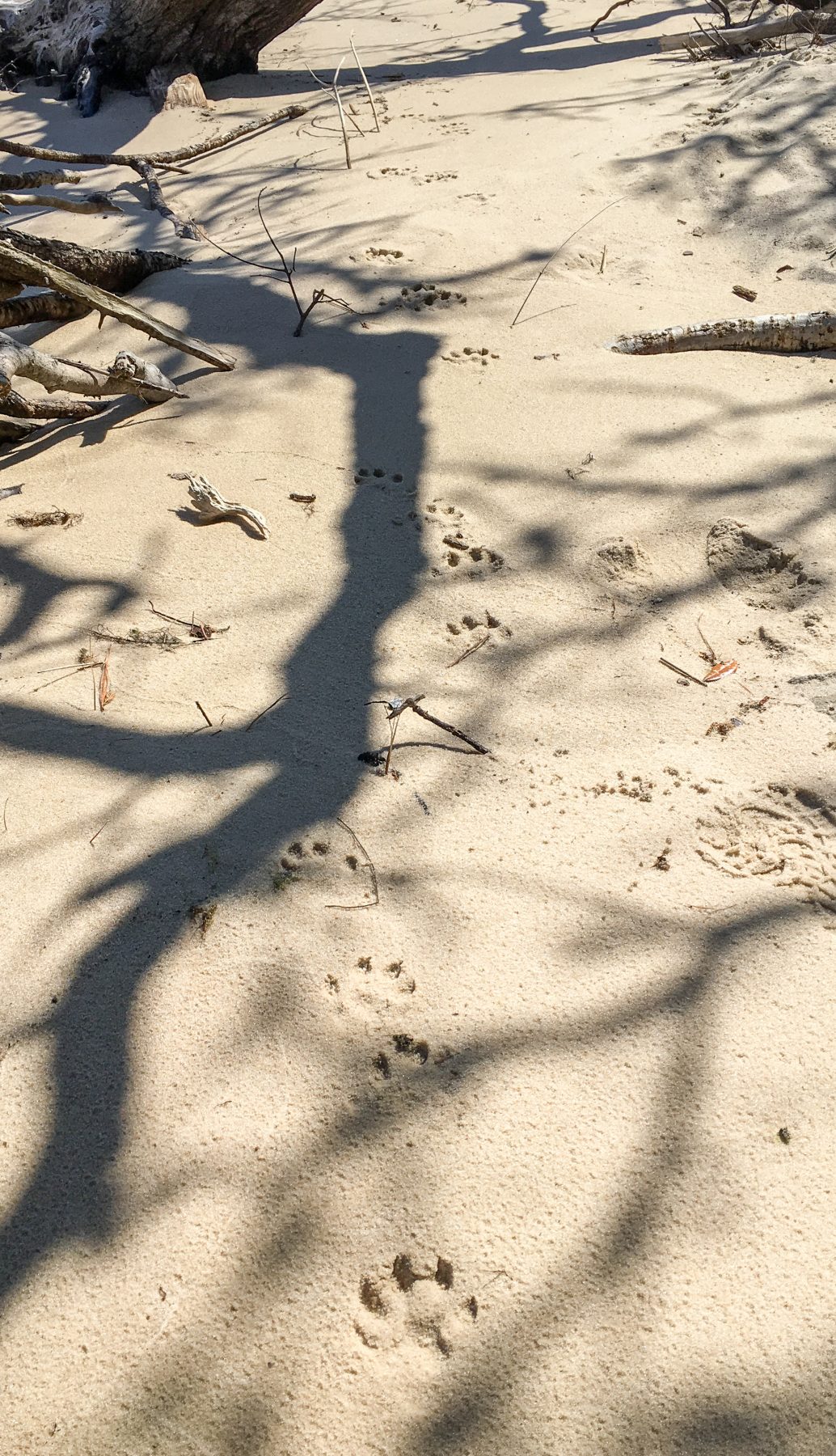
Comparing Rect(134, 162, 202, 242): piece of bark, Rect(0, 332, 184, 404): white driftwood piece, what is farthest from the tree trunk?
Rect(0, 332, 184, 404): white driftwood piece

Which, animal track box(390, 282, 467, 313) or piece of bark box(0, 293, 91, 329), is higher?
piece of bark box(0, 293, 91, 329)

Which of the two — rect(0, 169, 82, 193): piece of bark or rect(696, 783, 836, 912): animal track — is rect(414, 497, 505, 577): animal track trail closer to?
rect(696, 783, 836, 912): animal track

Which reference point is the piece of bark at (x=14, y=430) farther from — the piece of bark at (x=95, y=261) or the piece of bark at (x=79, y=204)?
the piece of bark at (x=79, y=204)

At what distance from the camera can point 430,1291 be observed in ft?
3.88

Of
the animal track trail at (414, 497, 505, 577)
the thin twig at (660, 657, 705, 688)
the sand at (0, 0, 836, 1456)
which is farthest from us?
the animal track trail at (414, 497, 505, 577)

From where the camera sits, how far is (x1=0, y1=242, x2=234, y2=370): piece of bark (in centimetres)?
265

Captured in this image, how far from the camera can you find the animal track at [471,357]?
10.8ft

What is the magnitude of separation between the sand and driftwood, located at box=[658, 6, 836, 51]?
4.40 meters

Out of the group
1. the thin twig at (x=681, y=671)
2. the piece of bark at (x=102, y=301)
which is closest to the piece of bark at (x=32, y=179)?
the piece of bark at (x=102, y=301)

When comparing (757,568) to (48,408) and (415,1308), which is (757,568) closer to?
(415,1308)

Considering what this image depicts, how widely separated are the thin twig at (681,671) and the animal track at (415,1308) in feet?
4.30

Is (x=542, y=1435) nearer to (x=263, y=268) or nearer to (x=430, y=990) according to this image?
(x=430, y=990)

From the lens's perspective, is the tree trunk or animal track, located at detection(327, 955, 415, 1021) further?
the tree trunk

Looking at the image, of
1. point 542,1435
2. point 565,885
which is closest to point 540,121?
point 565,885
